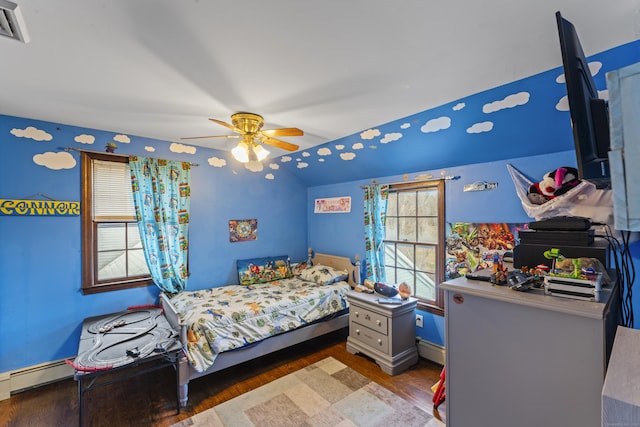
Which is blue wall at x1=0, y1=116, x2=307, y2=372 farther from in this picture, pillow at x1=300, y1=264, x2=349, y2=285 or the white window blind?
pillow at x1=300, y1=264, x2=349, y2=285

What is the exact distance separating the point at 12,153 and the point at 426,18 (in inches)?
136

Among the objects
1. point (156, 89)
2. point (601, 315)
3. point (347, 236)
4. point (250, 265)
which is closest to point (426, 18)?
point (601, 315)

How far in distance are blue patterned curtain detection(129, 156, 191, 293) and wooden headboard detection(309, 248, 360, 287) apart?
6.16ft

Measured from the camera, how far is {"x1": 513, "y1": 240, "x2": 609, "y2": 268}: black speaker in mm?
1178

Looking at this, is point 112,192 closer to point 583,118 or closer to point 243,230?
point 243,230

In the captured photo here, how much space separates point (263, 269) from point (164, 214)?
1.45 metres

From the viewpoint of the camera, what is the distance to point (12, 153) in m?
2.50

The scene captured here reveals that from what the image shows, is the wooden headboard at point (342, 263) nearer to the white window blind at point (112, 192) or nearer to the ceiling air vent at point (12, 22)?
the white window blind at point (112, 192)

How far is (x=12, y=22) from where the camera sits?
1.29m

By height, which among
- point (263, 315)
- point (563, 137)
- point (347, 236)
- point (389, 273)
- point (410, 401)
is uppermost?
point (563, 137)

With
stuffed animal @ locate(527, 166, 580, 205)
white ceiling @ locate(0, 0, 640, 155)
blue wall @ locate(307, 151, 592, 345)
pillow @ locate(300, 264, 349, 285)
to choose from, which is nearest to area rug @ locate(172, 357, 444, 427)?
blue wall @ locate(307, 151, 592, 345)

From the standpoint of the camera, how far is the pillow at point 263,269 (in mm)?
3799

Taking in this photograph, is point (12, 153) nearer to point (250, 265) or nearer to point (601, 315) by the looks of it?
point (250, 265)

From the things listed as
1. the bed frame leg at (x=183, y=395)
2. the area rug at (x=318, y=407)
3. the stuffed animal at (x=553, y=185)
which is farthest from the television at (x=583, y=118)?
the bed frame leg at (x=183, y=395)
